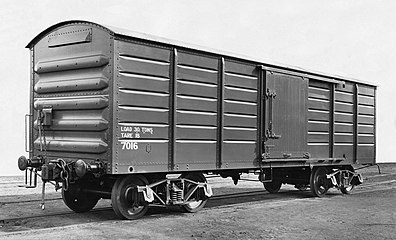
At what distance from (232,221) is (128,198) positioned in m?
1.97

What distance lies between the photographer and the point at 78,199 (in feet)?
34.6

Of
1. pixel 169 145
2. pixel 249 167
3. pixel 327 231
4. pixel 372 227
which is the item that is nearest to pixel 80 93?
pixel 169 145

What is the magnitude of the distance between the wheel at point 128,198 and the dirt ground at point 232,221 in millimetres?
206

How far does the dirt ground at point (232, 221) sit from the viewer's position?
820 cm

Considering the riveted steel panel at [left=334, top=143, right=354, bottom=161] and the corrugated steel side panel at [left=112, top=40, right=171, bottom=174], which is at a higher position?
the corrugated steel side panel at [left=112, top=40, right=171, bottom=174]

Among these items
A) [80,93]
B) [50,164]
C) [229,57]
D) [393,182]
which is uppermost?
[229,57]

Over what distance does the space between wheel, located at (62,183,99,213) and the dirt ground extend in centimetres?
31

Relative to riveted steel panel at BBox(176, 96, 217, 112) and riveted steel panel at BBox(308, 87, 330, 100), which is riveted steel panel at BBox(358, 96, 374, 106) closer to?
riveted steel panel at BBox(308, 87, 330, 100)

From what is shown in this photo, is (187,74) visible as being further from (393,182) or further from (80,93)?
(393,182)

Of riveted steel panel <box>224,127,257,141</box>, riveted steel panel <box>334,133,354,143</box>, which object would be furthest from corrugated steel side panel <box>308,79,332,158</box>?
riveted steel panel <box>224,127,257,141</box>

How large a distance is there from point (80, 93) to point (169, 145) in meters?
1.93

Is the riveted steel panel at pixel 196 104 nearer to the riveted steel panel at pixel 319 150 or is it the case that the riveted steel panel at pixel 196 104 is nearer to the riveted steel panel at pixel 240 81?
the riveted steel panel at pixel 240 81

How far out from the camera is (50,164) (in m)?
9.27

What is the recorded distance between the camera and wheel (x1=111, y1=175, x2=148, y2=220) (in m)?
9.27
